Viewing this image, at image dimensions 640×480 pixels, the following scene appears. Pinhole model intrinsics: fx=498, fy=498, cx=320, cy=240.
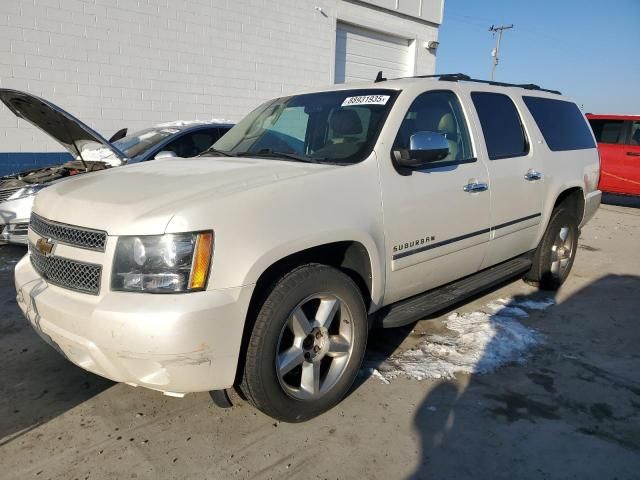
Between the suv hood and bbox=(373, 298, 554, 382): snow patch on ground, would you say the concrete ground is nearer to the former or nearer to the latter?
bbox=(373, 298, 554, 382): snow patch on ground

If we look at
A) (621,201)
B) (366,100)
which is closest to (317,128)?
(366,100)

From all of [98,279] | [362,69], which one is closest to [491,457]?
[98,279]

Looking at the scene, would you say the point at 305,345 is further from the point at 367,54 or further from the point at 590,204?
the point at 367,54

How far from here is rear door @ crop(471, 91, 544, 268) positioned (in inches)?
150

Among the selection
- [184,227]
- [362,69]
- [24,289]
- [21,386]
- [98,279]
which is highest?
[362,69]

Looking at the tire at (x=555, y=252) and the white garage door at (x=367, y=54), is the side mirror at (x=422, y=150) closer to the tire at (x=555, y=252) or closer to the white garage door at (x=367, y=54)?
the tire at (x=555, y=252)

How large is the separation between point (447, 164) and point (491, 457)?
1.85m

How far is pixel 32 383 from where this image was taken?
313 cm

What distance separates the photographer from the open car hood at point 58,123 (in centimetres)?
418

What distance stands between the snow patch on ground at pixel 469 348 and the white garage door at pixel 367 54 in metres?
9.89

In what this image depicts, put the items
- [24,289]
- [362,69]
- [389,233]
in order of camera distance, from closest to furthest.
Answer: [24,289], [389,233], [362,69]

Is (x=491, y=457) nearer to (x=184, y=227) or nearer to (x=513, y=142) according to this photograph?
(x=184, y=227)

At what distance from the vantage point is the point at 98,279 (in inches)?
89.6

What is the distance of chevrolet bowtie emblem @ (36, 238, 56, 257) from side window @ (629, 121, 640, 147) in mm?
11437
